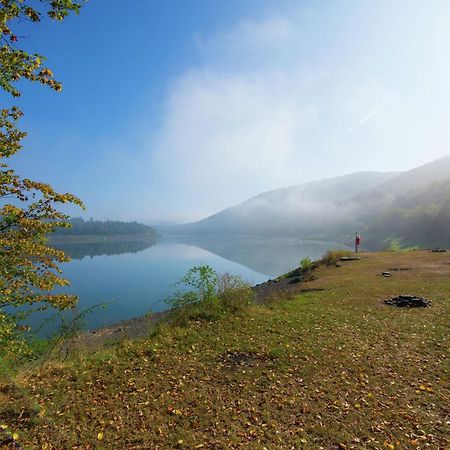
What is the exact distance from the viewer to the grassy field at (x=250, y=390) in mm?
7242

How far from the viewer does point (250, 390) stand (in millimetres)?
9336

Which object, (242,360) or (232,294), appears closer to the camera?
(242,360)

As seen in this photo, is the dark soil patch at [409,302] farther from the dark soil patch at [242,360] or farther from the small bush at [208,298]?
the dark soil patch at [242,360]

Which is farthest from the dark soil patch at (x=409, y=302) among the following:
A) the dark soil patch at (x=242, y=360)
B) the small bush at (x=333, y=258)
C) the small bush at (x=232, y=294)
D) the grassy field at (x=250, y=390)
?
the small bush at (x=333, y=258)

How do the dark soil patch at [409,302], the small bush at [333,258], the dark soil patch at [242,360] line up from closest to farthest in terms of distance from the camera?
the dark soil patch at [242,360] < the dark soil patch at [409,302] < the small bush at [333,258]

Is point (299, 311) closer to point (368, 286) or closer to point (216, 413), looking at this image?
point (368, 286)

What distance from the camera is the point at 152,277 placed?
68875 mm

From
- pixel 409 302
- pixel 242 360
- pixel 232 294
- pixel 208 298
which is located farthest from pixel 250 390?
pixel 409 302

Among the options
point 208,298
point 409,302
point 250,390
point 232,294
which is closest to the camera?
point 250,390

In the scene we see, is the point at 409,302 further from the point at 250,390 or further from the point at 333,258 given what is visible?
the point at 333,258

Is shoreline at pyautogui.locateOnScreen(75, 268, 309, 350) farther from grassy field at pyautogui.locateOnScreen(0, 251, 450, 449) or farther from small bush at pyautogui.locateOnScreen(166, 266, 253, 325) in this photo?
grassy field at pyautogui.locateOnScreen(0, 251, 450, 449)

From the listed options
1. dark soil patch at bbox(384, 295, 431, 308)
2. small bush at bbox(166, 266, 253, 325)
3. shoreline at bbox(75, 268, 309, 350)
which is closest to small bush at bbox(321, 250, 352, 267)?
shoreline at bbox(75, 268, 309, 350)

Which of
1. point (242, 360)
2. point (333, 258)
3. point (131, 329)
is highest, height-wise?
point (242, 360)

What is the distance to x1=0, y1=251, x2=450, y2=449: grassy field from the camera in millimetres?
7242
